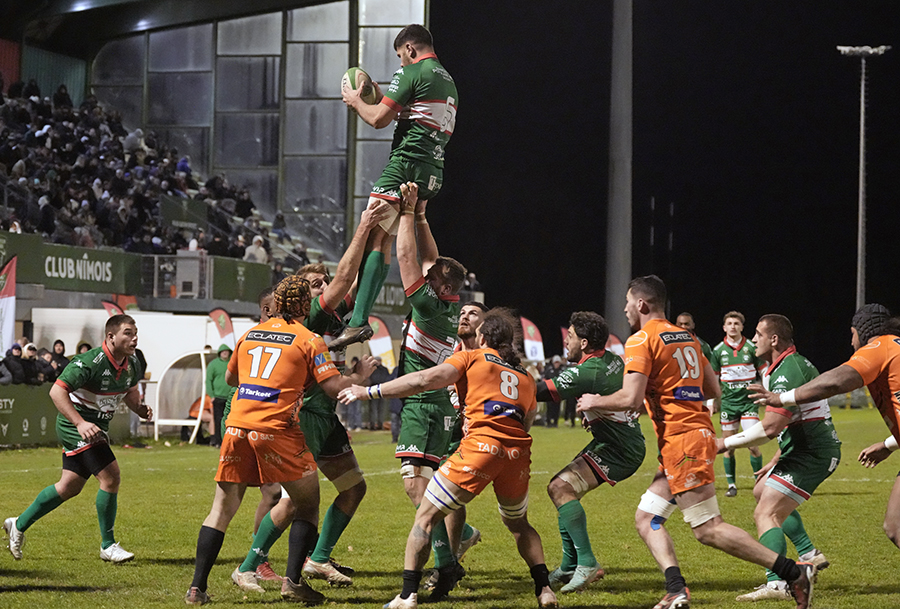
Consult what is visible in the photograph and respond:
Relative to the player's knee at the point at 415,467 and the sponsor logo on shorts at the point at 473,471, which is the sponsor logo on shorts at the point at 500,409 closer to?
the sponsor logo on shorts at the point at 473,471

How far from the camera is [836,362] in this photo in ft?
150

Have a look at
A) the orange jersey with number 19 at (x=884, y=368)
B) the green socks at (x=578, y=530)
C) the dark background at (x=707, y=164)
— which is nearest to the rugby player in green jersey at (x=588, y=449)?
the green socks at (x=578, y=530)

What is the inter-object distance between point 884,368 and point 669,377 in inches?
58.8

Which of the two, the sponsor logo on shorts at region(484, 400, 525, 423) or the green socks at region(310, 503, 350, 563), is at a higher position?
the sponsor logo on shorts at region(484, 400, 525, 423)

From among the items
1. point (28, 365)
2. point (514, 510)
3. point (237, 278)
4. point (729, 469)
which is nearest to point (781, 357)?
point (514, 510)

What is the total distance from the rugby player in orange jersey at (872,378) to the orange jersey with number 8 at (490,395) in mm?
1512

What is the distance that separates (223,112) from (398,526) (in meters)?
34.0

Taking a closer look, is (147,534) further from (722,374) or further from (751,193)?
(751,193)

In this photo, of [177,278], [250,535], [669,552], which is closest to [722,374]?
[250,535]

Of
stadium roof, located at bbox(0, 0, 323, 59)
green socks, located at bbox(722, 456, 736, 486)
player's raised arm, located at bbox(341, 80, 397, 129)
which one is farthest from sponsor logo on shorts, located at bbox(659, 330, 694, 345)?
stadium roof, located at bbox(0, 0, 323, 59)

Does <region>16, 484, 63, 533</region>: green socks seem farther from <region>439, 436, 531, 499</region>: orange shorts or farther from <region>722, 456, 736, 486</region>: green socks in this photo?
<region>722, 456, 736, 486</region>: green socks

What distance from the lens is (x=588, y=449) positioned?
26.8 ft

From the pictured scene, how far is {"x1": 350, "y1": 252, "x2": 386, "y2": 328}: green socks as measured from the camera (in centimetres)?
765

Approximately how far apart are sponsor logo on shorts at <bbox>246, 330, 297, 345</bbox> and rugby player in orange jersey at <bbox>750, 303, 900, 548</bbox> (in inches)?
119
